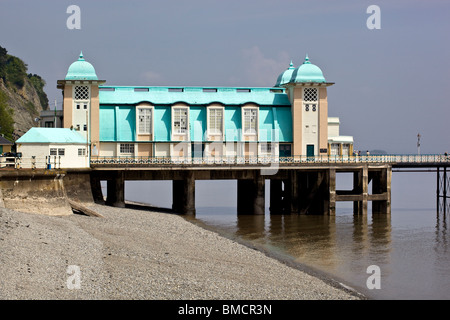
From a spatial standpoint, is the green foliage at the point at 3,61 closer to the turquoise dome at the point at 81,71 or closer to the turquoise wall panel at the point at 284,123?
the turquoise dome at the point at 81,71

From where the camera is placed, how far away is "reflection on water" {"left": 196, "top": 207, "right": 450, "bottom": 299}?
100 ft

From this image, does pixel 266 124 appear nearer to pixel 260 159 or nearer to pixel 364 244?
pixel 260 159

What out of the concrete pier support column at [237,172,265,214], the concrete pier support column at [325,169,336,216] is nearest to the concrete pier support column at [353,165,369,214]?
the concrete pier support column at [325,169,336,216]

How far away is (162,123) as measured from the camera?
59.2 meters

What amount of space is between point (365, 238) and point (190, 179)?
17095mm

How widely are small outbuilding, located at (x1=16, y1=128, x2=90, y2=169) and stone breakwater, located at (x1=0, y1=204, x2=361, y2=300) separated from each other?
7.42 meters

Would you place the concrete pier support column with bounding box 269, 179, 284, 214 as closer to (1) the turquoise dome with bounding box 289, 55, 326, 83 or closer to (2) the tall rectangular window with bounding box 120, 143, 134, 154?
(1) the turquoise dome with bounding box 289, 55, 326, 83

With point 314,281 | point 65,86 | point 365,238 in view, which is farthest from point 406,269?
point 65,86

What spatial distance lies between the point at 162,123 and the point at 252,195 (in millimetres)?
10655

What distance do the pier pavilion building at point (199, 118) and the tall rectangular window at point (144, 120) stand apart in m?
0.09

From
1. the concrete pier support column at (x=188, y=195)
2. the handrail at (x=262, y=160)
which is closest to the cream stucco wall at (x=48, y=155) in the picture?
the handrail at (x=262, y=160)

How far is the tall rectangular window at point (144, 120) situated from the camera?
58.6 m

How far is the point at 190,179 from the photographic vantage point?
54938mm

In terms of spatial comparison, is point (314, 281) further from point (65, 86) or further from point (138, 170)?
point (65, 86)
